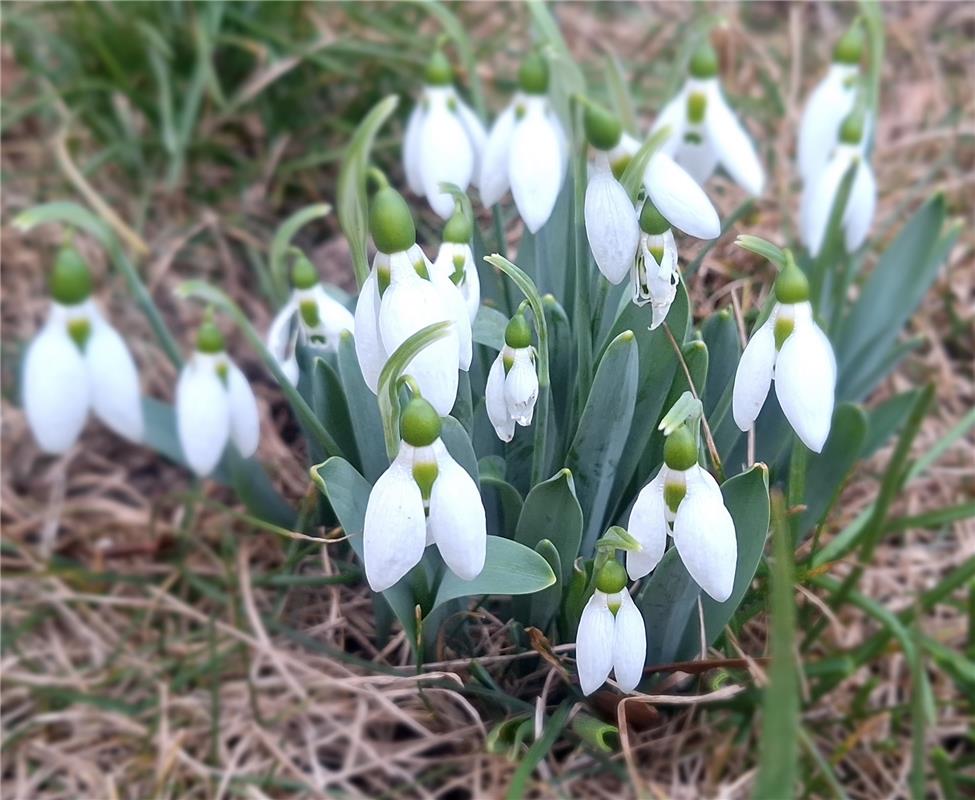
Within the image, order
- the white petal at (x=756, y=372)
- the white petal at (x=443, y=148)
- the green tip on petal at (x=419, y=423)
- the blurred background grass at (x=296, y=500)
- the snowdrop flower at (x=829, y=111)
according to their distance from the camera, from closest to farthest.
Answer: the green tip on petal at (x=419, y=423), the white petal at (x=756, y=372), the blurred background grass at (x=296, y=500), the white petal at (x=443, y=148), the snowdrop flower at (x=829, y=111)

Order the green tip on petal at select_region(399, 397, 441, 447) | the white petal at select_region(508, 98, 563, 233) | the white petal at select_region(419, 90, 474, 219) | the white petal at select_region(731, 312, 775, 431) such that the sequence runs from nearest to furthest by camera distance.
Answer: the green tip on petal at select_region(399, 397, 441, 447)
the white petal at select_region(731, 312, 775, 431)
the white petal at select_region(508, 98, 563, 233)
the white petal at select_region(419, 90, 474, 219)

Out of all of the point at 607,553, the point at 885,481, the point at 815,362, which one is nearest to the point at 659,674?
the point at 607,553

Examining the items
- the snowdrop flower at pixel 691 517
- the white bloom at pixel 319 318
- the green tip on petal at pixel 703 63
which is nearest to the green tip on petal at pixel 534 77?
the green tip on petal at pixel 703 63

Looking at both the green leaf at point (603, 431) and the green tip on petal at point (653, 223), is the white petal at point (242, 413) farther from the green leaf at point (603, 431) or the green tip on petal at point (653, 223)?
the green tip on petal at point (653, 223)

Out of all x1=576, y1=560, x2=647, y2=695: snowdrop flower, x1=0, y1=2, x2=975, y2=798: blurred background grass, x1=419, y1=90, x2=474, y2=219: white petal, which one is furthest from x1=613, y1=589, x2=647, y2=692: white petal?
x1=419, y1=90, x2=474, y2=219: white petal

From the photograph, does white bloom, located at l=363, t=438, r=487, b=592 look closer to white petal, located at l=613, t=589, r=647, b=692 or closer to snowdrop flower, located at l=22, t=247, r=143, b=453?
white petal, located at l=613, t=589, r=647, b=692

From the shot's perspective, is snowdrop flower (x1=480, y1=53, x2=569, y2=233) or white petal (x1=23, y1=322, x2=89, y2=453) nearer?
snowdrop flower (x1=480, y1=53, x2=569, y2=233)

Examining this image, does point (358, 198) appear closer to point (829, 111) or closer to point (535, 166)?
point (535, 166)
